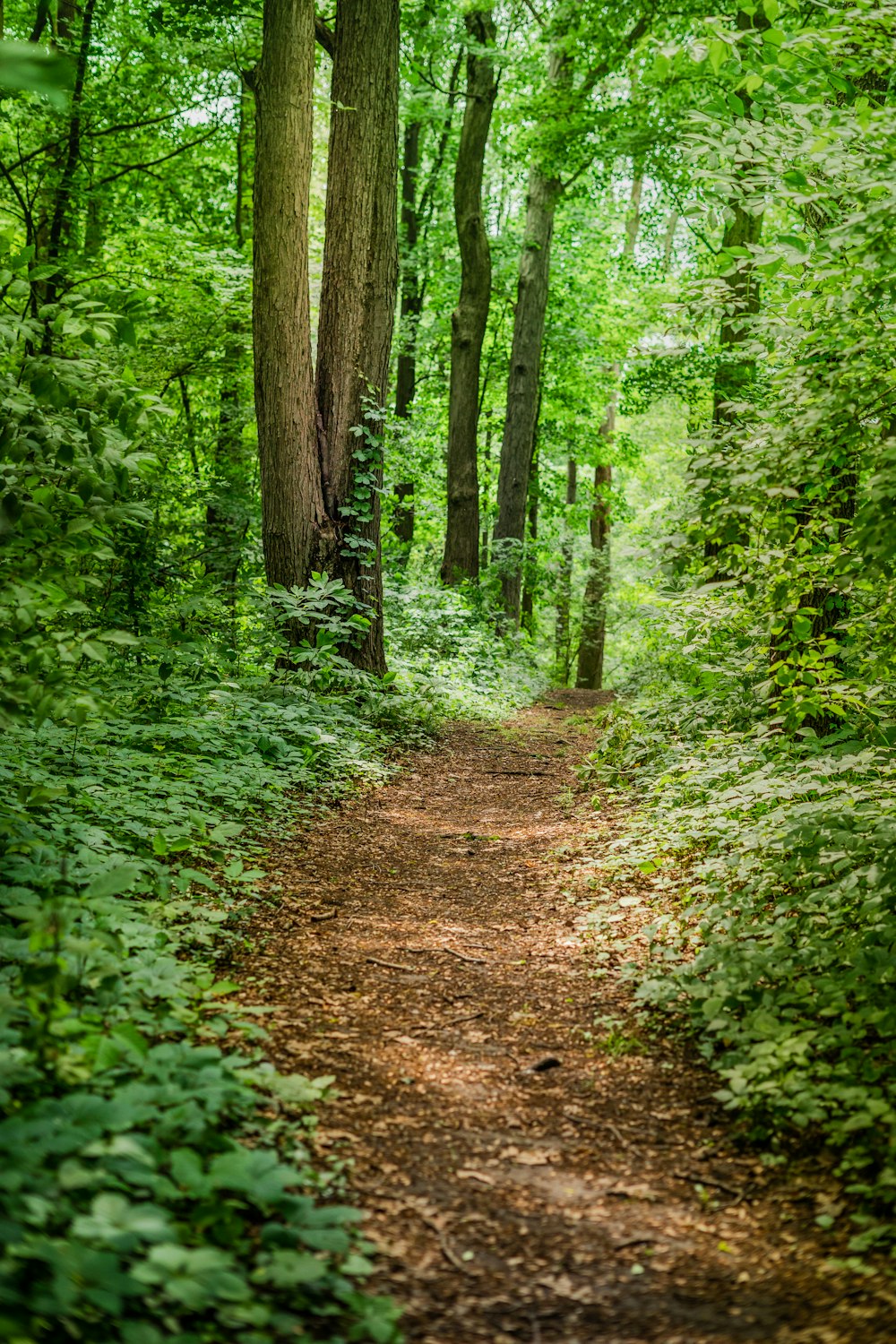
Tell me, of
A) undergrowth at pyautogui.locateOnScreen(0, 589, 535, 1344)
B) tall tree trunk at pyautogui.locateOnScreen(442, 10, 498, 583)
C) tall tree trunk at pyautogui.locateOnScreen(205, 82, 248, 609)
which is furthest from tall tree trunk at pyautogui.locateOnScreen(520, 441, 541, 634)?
undergrowth at pyautogui.locateOnScreen(0, 589, 535, 1344)

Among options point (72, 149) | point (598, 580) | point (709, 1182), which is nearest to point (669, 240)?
point (598, 580)

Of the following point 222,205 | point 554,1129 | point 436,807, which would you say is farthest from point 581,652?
point 554,1129

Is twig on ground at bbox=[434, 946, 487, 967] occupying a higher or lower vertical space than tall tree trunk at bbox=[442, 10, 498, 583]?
lower

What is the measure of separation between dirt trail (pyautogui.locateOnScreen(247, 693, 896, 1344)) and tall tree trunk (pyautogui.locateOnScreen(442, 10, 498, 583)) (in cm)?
1006

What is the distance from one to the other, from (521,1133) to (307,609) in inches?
210

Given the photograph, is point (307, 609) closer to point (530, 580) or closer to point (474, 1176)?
point (474, 1176)

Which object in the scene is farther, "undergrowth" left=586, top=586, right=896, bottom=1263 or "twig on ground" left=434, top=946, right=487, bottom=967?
"twig on ground" left=434, top=946, right=487, bottom=967

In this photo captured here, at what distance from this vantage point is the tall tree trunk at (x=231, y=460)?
371 inches

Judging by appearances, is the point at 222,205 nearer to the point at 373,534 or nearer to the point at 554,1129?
the point at 373,534

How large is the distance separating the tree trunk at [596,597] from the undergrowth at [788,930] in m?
17.1

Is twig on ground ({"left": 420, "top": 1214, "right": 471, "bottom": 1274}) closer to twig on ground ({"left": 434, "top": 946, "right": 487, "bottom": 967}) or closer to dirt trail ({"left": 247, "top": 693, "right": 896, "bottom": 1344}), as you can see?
dirt trail ({"left": 247, "top": 693, "right": 896, "bottom": 1344})

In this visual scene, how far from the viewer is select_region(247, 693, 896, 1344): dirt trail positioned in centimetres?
207

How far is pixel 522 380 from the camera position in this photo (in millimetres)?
16156

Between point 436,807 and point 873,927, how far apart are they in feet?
12.7
